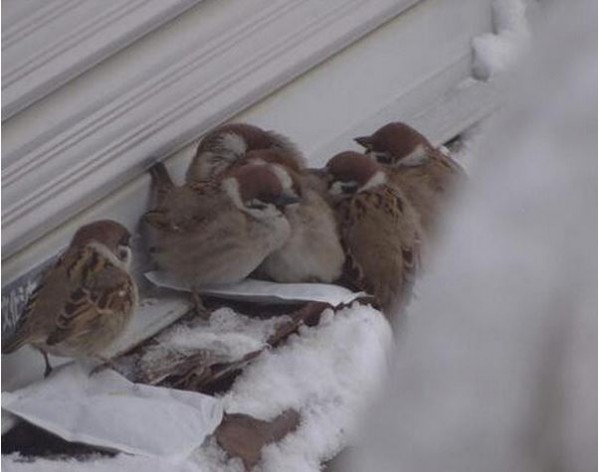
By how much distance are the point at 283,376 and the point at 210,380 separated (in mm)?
107

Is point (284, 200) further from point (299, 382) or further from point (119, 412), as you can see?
point (119, 412)

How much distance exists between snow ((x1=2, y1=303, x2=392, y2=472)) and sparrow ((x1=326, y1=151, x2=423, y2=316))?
90mm

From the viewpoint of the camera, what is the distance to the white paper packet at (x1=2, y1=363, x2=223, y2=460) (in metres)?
2.01

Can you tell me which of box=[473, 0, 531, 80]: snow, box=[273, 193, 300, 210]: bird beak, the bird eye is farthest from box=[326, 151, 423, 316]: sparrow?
box=[473, 0, 531, 80]: snow

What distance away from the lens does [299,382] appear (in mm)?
2207

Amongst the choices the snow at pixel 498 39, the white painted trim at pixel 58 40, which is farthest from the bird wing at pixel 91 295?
the snow at pixel 498 39

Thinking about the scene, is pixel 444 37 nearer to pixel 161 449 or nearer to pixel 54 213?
pixel 54 213

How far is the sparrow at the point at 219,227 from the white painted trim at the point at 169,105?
0.36 ft

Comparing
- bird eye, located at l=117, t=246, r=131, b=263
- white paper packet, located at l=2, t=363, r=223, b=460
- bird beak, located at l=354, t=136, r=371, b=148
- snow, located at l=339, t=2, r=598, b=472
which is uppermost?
snow, located at l=339, t=2, r=598, b=472

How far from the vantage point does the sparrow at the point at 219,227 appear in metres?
2.47

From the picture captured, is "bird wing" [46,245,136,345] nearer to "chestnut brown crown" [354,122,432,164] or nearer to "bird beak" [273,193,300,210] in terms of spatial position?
"bird beak" [273,193,300,210]

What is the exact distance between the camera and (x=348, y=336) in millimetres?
2318

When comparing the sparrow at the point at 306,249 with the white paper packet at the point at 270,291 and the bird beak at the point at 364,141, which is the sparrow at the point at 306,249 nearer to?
the white paper packet at the point at 270,291

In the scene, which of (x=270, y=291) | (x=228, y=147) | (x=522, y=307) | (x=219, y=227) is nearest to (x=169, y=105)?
(x=228, y=147)
